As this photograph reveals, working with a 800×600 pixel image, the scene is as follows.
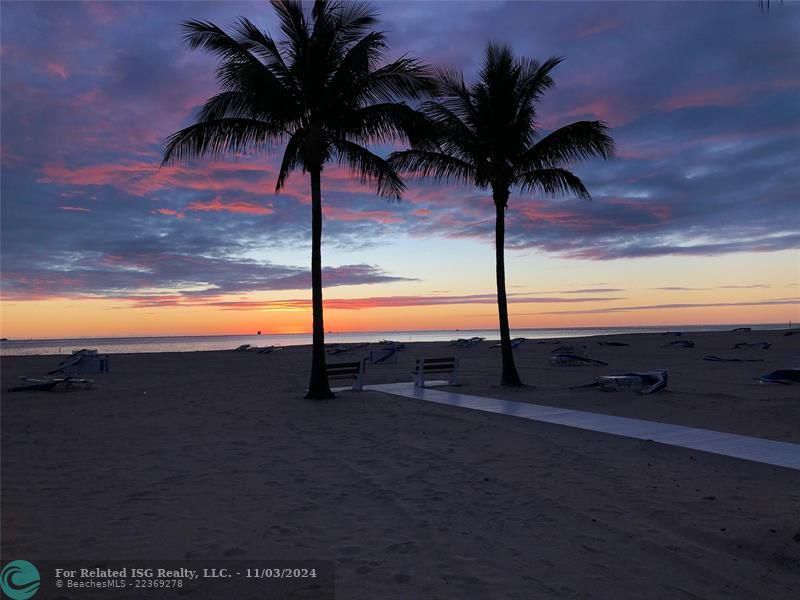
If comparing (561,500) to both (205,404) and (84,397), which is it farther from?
(84,397)

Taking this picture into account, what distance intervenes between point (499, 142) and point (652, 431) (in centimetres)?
1020

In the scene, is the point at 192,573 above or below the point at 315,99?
below

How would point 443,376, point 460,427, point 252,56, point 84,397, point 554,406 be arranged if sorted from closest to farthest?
point 460,427 < point 554,406 < point 252,56 < point 84,397 < point 443,376

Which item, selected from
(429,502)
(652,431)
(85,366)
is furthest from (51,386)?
(652,431)

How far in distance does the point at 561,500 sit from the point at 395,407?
727 cm

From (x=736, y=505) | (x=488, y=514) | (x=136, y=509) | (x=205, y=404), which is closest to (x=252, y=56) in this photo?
(x=205, y=404)

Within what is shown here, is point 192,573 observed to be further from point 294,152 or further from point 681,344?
point 681,344

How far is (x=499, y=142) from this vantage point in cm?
1659

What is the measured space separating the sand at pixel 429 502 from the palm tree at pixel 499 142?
7.97m

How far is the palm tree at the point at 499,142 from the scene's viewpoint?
16.4m

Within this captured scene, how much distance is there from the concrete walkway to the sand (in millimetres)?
449

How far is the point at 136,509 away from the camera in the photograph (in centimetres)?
567

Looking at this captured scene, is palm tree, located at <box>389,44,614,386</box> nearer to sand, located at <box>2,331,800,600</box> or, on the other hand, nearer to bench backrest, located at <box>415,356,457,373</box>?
bench backrest, located at <box>415,356,457,373</box>

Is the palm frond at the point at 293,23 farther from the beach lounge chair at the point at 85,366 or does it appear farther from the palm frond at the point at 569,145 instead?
the beach lounge chair at the point at 85,366
